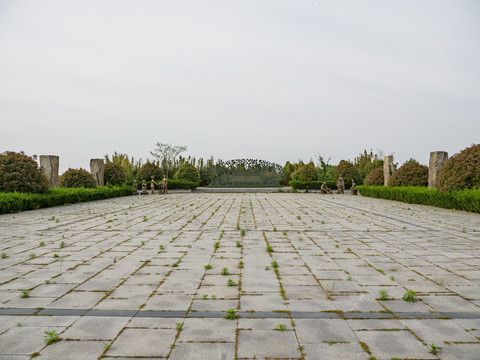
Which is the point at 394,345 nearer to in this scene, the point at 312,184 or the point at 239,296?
the point at 239,296

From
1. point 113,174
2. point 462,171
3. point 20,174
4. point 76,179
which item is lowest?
point 76,179

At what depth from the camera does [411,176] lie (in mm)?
16109

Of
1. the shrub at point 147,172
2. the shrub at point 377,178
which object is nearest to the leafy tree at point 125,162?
the shrub at point 147,172

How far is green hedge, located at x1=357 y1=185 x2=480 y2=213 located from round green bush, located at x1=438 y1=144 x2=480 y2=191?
35 cm

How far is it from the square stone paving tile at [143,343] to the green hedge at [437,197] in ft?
34.6

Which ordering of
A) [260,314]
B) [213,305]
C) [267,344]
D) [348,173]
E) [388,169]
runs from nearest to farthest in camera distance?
[267,344] < [260,314] < [213,305] < [388,169] < [348,173]

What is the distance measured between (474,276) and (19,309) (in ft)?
15.2

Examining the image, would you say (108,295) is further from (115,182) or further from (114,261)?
(115,182)

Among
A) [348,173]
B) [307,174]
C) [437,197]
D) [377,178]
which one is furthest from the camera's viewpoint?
[307,174]

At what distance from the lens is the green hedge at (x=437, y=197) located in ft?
32.9

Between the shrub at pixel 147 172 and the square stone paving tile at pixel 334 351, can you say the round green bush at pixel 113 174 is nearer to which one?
the shrub at pixel 147 172

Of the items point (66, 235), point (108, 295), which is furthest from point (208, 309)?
point (66, 235)

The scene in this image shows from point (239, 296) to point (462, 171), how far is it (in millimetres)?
11103

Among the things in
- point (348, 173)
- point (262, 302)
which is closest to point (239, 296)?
point (262, 302)
